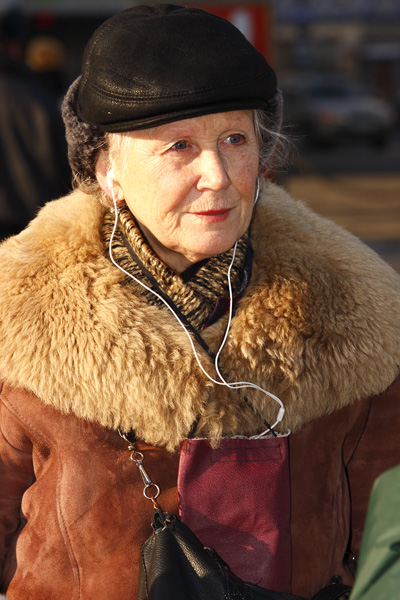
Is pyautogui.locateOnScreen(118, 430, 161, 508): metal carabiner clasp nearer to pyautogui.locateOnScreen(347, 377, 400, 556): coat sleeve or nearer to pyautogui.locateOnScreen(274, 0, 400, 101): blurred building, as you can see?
pyautogui.locateOnScreen(347, 377, 400, 556): coat sleeve

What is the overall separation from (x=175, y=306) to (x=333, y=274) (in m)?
0.36

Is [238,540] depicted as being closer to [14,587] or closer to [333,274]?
[14,587]

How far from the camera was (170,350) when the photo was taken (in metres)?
1.69

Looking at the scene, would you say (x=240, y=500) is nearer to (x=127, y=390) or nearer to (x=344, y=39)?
(x=127, y=390)

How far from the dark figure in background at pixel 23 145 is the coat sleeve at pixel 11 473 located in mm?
2581

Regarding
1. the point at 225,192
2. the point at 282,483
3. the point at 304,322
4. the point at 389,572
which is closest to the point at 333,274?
the point at 304,322

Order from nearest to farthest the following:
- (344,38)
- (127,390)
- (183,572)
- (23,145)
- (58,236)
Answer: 1. (183,572)
2. (127,390)
3. (58,236)
4. (23,145)
5. (344,38)

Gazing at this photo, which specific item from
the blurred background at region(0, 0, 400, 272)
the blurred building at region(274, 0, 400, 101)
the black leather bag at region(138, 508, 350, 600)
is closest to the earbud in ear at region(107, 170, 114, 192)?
the blurred background at region(0, 0, 400, 272)

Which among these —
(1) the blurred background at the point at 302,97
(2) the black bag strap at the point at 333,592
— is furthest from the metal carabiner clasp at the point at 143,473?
(1) the blurred background at the point at 302,97

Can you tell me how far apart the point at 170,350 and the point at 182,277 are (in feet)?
0.70

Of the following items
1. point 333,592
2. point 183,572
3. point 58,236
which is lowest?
point 333,592

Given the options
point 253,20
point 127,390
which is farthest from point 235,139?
point 253,20

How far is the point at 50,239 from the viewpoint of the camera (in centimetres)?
179

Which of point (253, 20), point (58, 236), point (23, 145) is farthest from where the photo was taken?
point (253, 20)
